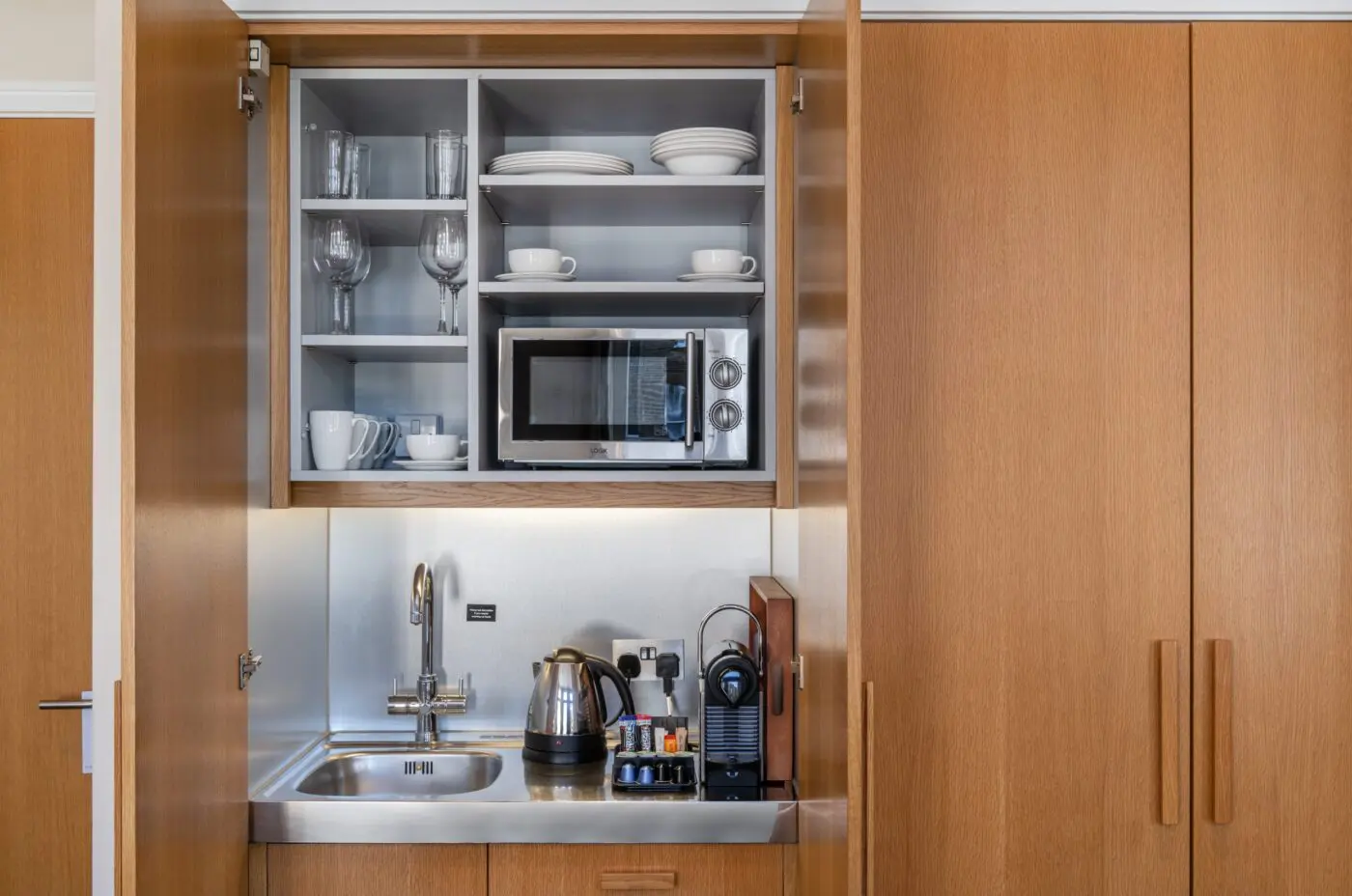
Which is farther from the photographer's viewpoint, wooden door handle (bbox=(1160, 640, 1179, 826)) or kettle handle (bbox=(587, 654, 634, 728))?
kettle handle (bbox=(587, 654, 634, 728))

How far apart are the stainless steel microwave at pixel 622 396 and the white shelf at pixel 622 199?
27 cm

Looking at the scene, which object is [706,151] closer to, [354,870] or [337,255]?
[337,255]

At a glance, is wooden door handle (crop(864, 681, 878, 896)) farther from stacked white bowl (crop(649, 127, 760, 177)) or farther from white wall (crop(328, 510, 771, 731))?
stacked white bowl (crop(649, 127, 760, 177))

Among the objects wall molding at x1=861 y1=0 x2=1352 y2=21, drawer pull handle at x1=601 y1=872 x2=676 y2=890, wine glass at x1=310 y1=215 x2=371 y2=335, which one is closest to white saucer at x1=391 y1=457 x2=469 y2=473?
wine glass at x1=310 y1=215 x2=371 y2=335

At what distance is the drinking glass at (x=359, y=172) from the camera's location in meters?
1.90

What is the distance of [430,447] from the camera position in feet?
6.09

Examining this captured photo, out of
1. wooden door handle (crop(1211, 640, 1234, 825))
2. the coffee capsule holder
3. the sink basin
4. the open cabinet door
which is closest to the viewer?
the open cabinet door

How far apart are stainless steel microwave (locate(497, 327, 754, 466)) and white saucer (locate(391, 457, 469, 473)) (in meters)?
0.10

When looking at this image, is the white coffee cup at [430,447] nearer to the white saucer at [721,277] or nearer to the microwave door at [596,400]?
the microwave door at [596,400]

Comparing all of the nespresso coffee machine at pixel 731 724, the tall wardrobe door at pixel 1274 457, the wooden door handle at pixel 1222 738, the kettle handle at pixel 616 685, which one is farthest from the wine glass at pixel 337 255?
the wooden door handle at pixel 1222 738

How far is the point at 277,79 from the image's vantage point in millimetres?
1806

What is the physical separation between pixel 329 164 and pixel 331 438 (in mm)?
514

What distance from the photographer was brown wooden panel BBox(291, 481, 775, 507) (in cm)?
184

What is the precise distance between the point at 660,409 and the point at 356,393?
75 centimetres
